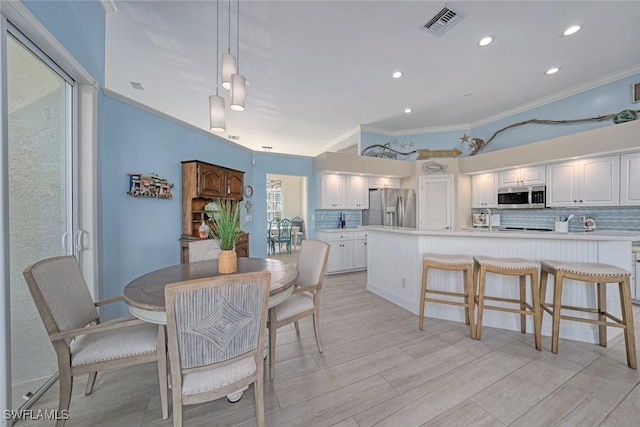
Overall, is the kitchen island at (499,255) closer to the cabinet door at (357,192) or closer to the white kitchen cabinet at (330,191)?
the white kitchen cabinet at (330,191)

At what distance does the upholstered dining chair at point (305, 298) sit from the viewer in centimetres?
178

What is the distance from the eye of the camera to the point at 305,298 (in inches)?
82.8

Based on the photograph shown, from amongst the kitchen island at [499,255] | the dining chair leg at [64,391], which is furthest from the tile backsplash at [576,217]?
the dining chair leg at [64,391]

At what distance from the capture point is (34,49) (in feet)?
5.02

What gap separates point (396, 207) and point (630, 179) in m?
3.36

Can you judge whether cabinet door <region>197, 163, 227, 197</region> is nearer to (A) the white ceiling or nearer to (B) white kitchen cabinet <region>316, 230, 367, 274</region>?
(A) the white ceiling

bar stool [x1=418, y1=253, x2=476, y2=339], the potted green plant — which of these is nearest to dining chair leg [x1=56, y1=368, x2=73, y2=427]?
the potted green plant

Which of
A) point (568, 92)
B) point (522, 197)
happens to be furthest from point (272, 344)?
point (568, 92)

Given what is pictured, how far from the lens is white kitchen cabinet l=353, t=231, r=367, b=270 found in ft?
16.7

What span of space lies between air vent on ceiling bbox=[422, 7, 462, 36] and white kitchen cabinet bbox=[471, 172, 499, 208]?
3437 mm

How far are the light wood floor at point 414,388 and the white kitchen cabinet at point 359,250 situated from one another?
105 inches

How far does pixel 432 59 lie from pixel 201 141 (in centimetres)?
358

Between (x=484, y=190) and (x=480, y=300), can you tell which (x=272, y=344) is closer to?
(x=480, y=300)

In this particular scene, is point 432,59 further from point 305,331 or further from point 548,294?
point 305,331
